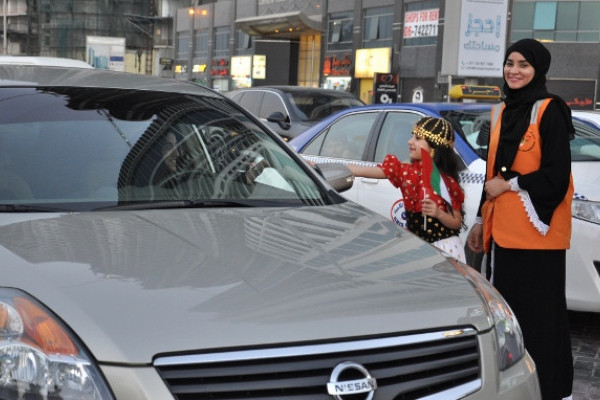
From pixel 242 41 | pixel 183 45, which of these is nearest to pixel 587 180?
pixel 242 41

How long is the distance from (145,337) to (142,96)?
1.87 m

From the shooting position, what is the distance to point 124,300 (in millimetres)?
2266

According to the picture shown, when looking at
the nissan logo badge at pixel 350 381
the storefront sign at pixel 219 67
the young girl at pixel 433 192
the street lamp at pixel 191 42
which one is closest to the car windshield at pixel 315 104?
the young girl at pixel 433 192

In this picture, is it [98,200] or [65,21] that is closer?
[98,200]

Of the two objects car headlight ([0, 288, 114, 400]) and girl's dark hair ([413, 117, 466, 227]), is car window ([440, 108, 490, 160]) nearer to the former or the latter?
girl's dark hair ([413, 117, 466, 227])

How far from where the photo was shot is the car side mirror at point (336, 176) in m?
4.09

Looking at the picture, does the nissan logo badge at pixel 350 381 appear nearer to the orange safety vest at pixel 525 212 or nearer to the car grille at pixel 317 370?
the car grille at pixel 317 370

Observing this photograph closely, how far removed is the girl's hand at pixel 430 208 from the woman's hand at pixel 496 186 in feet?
1.67

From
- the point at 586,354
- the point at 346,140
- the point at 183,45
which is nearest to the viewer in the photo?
the point at 586,354

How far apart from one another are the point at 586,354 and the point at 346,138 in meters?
2.63

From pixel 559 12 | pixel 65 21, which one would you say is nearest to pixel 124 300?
pixel 559 12

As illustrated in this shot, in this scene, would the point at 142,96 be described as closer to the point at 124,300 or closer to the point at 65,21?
the point at 124,300

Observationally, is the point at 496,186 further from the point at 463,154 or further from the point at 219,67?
the point at 219,67

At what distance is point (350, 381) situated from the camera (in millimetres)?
2221
